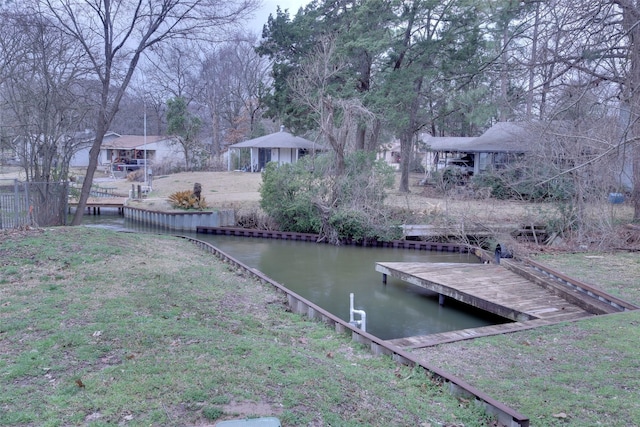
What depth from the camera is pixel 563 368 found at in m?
5.54

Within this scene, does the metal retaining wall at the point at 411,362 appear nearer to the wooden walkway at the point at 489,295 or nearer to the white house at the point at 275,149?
the wooden walkway at the point at 489,295

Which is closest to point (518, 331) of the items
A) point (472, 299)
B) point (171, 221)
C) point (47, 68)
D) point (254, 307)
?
point (472, 299)

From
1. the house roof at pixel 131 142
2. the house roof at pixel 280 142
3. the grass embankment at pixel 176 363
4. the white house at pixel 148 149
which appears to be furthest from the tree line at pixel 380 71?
the house roof at pixel 131 142

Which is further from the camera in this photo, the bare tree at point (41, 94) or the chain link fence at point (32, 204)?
the bare tree at point (41, 94)

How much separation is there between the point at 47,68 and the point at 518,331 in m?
13.5

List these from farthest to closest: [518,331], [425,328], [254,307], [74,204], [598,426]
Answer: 1. [74,204]
2. [425,328]
3. [254,307]
4. [518,331]
5. [598,426]

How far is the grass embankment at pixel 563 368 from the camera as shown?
4.48 meters

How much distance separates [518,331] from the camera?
7047 mm

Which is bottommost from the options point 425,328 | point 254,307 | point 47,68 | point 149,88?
point 425,328

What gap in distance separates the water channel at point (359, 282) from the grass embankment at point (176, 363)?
275 centimetres

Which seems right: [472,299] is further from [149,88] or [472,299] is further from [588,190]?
[149,88]

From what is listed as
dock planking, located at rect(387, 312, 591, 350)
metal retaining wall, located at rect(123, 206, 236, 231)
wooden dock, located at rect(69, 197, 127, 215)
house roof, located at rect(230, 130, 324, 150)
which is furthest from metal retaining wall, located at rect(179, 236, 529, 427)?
house roof, located at rect(230, 130, 324, 150)

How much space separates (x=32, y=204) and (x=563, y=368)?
13612mm

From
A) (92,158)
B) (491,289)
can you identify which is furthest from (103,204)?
(491,289)
